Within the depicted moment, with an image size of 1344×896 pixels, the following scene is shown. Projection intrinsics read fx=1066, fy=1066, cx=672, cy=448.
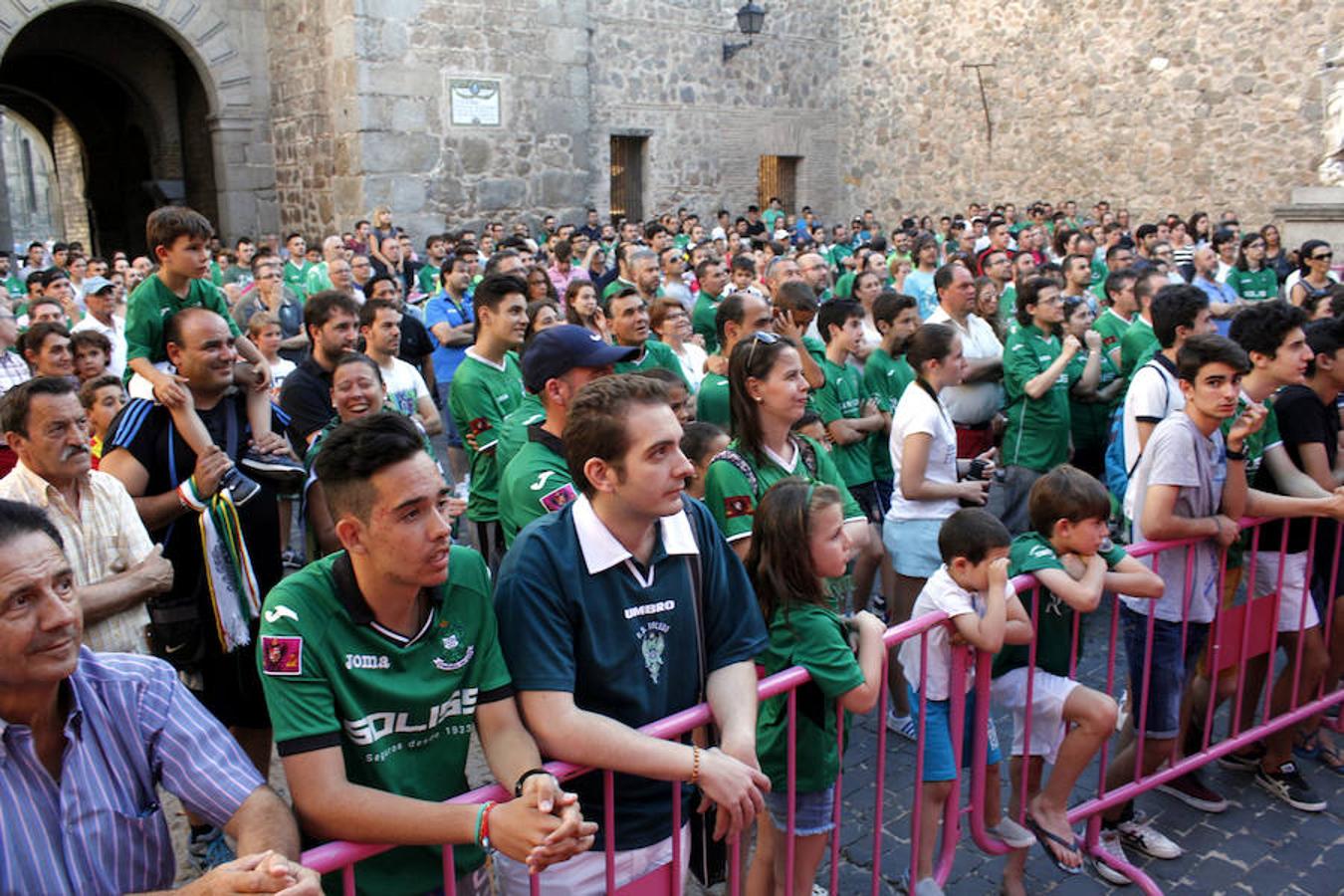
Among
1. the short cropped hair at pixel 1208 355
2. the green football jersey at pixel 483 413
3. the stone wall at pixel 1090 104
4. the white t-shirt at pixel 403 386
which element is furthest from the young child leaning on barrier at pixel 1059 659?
the stone wall at pixel 1090 104

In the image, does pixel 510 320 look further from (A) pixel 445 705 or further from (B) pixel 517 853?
(B) pixel 517 853

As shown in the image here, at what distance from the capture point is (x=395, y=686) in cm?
227

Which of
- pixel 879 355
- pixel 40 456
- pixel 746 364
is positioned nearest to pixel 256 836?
pixel 40 456

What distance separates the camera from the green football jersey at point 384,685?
2188mm

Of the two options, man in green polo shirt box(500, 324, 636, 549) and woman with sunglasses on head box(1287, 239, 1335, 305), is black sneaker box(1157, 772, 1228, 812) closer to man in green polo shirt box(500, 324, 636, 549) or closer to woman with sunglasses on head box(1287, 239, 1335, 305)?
man in green polo shirt box(500, 324, 636, 549)

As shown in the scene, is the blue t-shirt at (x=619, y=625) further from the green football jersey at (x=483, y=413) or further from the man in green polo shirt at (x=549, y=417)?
the green football jersey at (x=483, y=413)

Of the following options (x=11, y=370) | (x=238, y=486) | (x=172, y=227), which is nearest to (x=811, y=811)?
(x=238, y=486)

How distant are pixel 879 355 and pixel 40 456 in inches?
167

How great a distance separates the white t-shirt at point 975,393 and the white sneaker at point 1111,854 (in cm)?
294

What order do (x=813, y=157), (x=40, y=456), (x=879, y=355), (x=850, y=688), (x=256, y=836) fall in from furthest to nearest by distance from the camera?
(x=813, y=157)
(x=879, y=355)
(x=40, y=456)
(x=850, y=688)
(x=256, y=836)

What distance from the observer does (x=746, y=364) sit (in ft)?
13.1

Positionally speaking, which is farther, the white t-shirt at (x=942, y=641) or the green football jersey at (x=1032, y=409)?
the green football jersey at (x=1032, y=409)

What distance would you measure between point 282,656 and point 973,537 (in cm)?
222

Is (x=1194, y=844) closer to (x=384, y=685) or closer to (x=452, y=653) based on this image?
(x=452, y=653)
